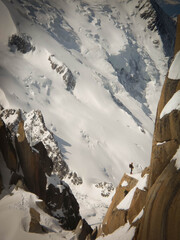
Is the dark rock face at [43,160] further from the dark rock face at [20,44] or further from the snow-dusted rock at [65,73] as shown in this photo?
the dark rock face at [20,44]

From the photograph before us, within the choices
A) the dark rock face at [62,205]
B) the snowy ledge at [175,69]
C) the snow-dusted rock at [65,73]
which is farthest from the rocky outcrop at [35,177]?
the snow-dusted rock at [65,73]

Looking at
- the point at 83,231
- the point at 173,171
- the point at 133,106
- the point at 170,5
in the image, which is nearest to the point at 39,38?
the point at 133,106

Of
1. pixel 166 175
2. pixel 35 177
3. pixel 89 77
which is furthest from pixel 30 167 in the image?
pixel 89 77

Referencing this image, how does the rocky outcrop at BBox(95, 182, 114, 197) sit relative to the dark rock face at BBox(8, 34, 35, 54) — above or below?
below

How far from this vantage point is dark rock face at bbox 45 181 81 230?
20922 millimetres

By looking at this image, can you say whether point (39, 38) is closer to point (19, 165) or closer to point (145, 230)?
point (19, 165)

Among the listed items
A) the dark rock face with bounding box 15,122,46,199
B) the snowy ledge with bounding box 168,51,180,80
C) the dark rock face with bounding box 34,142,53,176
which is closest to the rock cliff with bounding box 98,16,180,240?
the snowy ledge with bounding box 168,51,180,80

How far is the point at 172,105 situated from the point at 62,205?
19.3 metres

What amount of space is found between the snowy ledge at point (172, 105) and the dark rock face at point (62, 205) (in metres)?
17.7

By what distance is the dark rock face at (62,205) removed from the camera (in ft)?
68.6

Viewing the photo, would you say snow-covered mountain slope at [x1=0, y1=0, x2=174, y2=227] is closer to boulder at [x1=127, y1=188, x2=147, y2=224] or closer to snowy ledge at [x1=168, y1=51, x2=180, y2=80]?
boulder at [x1=127, y1=188, x2=147, y2=224]

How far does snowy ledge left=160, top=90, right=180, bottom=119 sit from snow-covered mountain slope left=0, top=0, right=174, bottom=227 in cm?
4315

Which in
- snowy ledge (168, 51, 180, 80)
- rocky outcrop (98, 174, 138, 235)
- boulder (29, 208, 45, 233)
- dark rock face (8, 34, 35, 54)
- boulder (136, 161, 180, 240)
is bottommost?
rocky outcrop (98, 174, 138, 235)

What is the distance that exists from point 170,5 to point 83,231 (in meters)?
233
